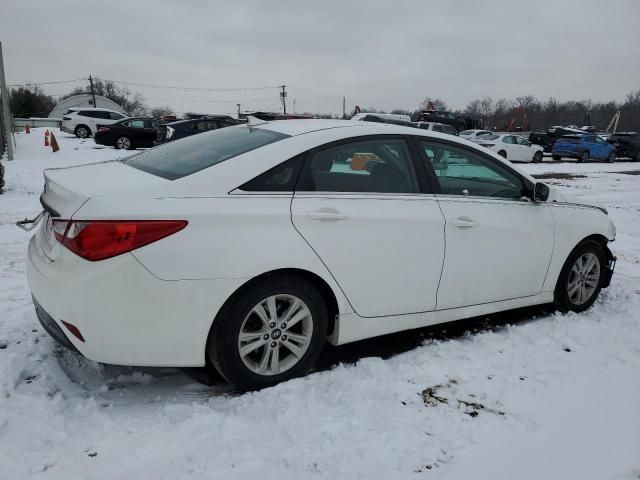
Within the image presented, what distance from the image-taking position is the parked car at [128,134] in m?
22.0

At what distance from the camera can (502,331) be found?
3.86 metres

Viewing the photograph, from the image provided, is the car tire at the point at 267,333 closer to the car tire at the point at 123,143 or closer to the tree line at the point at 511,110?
the car tire at the point at 123,143

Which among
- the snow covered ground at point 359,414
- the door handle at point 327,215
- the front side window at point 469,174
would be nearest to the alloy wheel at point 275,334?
the snow covered ground at point 359,414

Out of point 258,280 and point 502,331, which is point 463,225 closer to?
point 502,331

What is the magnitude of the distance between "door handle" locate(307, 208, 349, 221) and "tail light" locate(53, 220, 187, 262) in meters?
0.81

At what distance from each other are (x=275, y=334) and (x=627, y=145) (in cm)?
3148

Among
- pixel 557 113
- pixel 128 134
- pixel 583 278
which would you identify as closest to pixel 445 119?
pixel 128 134

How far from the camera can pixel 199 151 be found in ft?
10.7

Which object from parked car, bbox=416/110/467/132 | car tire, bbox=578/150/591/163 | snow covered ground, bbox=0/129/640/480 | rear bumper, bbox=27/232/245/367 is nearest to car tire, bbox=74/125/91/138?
parked car, bbox=416/110/467/132

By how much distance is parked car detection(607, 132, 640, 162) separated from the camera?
92.4 feet

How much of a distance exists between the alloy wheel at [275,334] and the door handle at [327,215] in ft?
1.54

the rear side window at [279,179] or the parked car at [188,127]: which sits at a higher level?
the rear side window at [279,179]

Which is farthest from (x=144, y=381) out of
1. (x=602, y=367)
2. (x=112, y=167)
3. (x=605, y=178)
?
(x=605, y=178)

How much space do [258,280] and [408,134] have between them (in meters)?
1.54
